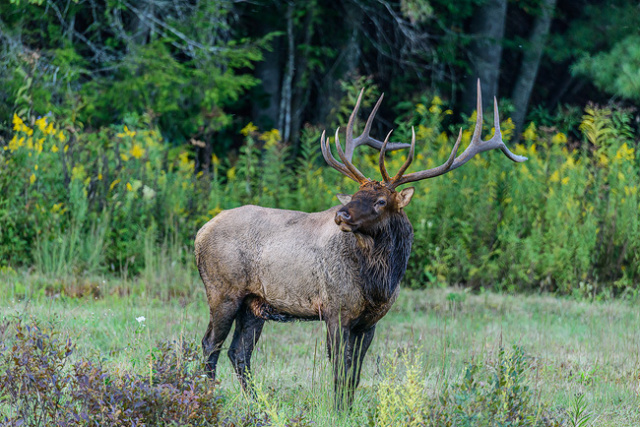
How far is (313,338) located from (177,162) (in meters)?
4.22

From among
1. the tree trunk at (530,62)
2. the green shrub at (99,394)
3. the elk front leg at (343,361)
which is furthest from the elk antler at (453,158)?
the tree trunk at (530,62)

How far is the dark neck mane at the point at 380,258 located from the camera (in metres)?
5.12

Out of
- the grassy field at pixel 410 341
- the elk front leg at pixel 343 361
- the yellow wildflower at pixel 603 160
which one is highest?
the yellow wildflower at pixel 603 160

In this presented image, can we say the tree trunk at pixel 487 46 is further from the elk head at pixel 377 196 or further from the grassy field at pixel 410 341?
the elk head at pixel 377 196

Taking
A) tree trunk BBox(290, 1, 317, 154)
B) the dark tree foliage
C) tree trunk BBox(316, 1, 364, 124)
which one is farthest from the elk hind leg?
tree trunk BBox(316, 1, 364, 124)

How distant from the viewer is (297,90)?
47.1 feet

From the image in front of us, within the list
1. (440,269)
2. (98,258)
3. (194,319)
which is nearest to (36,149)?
(98,258)

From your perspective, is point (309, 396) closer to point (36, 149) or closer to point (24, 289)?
point (24, 289)

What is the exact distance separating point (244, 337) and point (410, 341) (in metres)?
1.85

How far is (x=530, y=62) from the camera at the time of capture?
15906 millimetres

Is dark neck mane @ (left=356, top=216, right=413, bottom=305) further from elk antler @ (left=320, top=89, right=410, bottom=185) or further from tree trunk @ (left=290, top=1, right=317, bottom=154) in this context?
tree trunk @ (left=290, top=1, right=317, bottom=154)

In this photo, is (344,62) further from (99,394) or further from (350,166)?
(99,394)

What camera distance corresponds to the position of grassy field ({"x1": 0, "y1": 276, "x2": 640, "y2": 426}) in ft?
16.7

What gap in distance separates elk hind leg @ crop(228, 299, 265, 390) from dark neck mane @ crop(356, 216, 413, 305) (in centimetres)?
99
